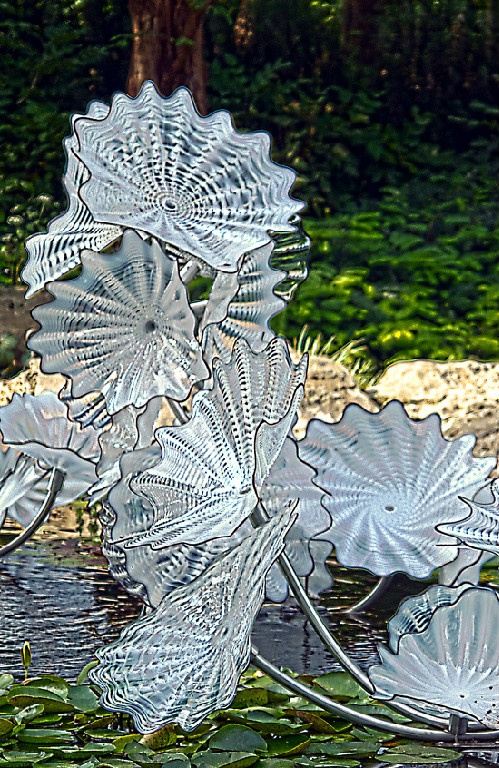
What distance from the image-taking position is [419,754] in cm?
230

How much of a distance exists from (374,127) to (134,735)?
332 inches

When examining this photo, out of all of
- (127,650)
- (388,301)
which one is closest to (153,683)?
(127,650)

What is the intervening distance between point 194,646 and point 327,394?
13.0 feet

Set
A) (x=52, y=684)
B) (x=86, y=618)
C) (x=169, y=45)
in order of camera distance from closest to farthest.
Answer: (x=52, y=684) < (x=86, y=618) < (x=169, y=45)

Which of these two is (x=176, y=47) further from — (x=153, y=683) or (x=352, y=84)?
(x=153, y=683)

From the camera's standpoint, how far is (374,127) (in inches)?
393

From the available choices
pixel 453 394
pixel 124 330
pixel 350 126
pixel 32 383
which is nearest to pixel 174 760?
pixel 124 330

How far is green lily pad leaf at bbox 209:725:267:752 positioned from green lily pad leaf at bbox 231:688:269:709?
27 cm

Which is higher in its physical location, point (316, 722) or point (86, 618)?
point (316, 722)

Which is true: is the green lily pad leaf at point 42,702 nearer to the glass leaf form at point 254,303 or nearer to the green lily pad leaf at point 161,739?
the green lily pad leaf at point 161,739

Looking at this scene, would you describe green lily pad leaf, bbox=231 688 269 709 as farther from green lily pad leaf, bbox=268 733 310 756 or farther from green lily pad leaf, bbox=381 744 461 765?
green lily pad leaf, bbox=381 744 461 765

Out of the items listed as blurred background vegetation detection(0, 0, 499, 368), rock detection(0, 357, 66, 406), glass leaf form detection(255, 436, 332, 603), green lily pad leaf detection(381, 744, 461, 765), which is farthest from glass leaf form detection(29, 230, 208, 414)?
blurred background vegetation detection(0, 0, 499, 368)

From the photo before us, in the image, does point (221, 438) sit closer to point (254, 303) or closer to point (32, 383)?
point (254, 303)

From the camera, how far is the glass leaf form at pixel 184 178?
190 centimetres
